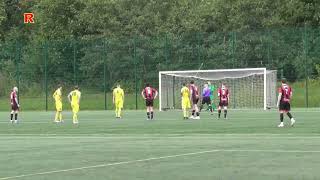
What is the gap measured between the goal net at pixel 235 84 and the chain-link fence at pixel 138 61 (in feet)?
5.96

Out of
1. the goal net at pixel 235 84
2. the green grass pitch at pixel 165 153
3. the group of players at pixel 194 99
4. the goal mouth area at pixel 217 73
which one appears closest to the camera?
the green grass pitch at pixel 165 153

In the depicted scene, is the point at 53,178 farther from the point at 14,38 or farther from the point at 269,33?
the point at 14,38

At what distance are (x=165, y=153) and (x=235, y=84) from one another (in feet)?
103

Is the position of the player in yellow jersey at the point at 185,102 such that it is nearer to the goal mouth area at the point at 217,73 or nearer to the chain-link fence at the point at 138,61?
the goal mouth area at the point at 217,73

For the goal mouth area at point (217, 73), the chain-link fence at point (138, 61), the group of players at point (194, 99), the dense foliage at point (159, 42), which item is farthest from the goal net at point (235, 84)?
the group of players at point (194, 99)

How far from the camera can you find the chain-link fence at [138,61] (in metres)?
50.2

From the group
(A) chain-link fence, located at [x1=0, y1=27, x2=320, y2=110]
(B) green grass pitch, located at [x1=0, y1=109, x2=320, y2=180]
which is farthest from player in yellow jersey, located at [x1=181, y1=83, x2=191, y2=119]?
(A) chain-link fence, located at [x1=0, y1=27, x2=320, y2=110]

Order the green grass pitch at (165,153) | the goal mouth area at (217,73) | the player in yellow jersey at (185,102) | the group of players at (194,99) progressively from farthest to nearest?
the goal mouth area at (217,73) < the player in yellow jersey at (185,102) < the group of players at (194,99) < the green grass pitch at (165,153)

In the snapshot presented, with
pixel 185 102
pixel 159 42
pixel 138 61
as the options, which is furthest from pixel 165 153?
pixel 159 42

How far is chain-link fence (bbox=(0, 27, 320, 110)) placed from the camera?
50.2 meters

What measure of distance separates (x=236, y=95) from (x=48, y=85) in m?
14.6

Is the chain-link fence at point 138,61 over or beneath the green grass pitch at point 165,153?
over

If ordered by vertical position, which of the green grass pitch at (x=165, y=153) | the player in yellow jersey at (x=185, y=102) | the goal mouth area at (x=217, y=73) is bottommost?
the green grass pitch at (x=165, y=153)

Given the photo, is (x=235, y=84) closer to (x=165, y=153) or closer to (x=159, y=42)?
(x=159, y=42)
